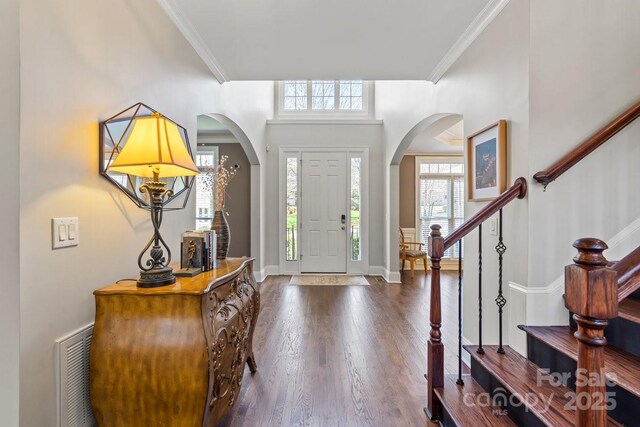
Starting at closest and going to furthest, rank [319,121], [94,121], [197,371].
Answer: [197,371] < [94,121] < [319,121]

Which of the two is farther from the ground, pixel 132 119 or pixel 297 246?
pixel 132 119

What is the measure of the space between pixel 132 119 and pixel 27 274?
867 mm

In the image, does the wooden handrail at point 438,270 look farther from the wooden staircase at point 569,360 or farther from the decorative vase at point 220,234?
the decorative vase at point 220,234

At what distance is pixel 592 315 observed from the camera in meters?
0.82

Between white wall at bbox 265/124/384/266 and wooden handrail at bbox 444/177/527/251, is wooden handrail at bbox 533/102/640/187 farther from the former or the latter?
white wall at bbox 265/124/384/266

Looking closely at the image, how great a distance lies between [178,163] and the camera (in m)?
1.44

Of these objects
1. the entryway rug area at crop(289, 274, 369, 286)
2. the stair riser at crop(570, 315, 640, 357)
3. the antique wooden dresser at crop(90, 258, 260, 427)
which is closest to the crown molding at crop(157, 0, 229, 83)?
the antique wooden dresser at crop(90, 258, 260, 427)

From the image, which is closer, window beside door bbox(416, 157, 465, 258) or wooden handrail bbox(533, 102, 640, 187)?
wooden handrail bbox(533, 102, 640, 187)

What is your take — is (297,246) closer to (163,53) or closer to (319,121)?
(319,121)

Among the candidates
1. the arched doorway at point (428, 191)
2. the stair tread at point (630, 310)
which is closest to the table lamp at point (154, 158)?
the stair tread at point (630, 310)

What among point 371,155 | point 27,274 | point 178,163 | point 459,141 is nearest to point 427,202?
point 459,141

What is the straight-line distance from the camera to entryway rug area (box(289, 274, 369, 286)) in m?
5.10

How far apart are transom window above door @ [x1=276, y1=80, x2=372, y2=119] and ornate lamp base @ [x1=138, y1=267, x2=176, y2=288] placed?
4.92m

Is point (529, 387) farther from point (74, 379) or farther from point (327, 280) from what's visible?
point (327, 280)
